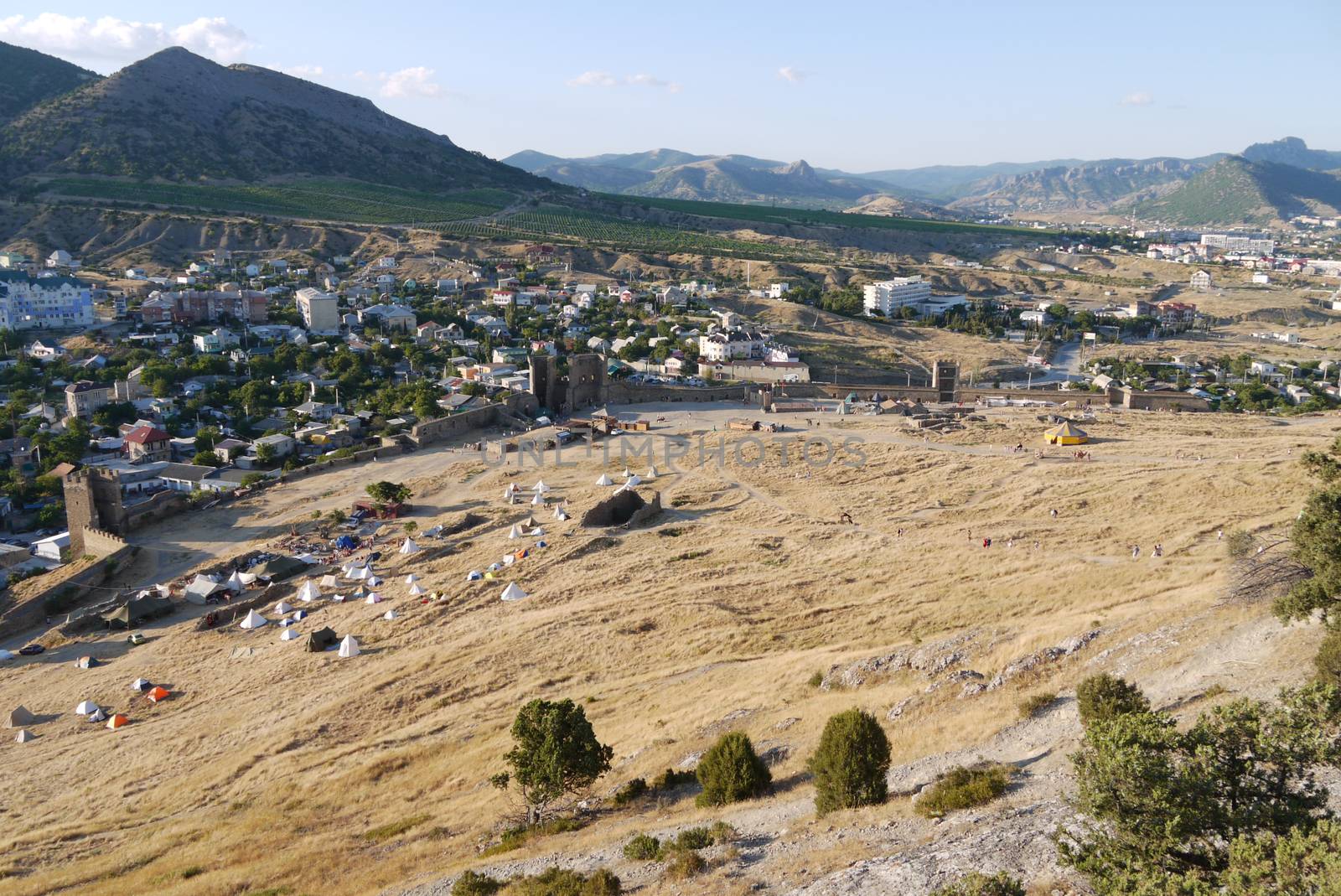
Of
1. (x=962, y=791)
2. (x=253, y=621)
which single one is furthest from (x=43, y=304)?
(x=962, y=791)

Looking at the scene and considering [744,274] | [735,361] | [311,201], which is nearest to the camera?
[735,361]

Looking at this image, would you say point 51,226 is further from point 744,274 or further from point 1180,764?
point 1180,764

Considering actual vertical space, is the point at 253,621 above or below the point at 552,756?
below

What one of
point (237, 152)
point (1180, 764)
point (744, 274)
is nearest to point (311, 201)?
point (237, 152)

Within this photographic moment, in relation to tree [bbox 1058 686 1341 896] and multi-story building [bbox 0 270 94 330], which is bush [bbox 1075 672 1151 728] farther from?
multi-story building [bbox 0 270 94 330]

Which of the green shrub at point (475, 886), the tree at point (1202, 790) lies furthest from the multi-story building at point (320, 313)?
the tree at point (1202, 790)

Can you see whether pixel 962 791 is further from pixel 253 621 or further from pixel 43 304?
pixel 43 304

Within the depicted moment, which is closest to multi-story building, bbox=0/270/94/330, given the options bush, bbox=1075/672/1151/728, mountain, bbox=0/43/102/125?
bush, bbox=1075/672/1151/728
